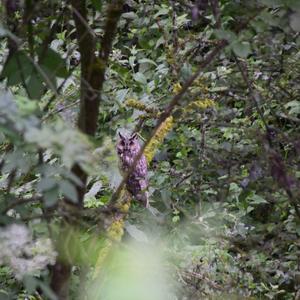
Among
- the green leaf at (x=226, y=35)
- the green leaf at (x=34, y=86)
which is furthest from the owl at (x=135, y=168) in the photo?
the green leaf at (x=226, y=35)

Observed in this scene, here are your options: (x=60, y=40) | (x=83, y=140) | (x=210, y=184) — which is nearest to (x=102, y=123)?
(x=60, y=40)

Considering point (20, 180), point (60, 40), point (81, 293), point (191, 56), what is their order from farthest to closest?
point (60, 40) → point (20, 180) → point (191, 56) → point (81, 293)

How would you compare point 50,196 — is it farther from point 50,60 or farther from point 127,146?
point 127,146

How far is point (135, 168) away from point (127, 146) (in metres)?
0.21

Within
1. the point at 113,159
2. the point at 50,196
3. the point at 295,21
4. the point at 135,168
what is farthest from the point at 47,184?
the point at 135,168

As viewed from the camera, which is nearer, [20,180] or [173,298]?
[173,298]

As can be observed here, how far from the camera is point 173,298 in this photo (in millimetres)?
1437

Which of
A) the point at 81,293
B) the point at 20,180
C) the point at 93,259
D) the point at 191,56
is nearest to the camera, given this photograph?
the point at 81,293

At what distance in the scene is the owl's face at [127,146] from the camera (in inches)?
62.4

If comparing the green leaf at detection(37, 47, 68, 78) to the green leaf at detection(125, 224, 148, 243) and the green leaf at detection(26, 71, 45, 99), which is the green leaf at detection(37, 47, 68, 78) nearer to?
the green leaf at detection(26, 71, 45, 99)

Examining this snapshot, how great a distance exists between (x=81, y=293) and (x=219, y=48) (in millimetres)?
558

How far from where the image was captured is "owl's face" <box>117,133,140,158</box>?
159cm

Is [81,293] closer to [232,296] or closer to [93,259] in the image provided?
[93,259]

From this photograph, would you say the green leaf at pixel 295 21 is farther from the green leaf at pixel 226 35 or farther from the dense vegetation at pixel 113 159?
the green leaf at pixel 226 35
